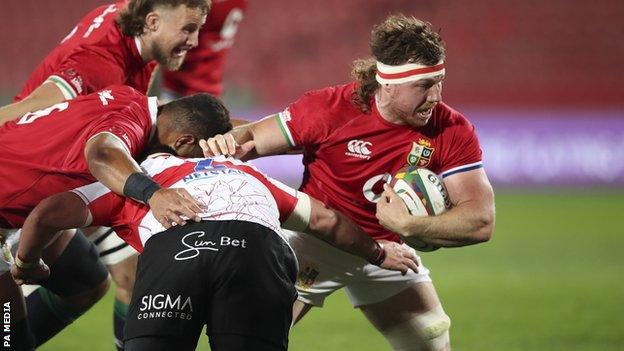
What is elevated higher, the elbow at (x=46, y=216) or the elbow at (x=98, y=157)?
the elbow at (x=98, y=157)

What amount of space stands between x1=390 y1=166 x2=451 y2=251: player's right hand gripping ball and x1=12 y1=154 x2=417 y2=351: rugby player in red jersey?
2.45 ft

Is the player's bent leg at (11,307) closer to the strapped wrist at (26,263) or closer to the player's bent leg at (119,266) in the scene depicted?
the strapped wrist at (26,263)

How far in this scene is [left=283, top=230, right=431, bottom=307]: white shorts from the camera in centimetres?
513

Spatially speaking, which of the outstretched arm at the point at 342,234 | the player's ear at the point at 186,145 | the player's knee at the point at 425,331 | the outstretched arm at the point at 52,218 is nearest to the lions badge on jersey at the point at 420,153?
the outstretched arm at the point at 342,234

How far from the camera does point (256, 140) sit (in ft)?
16.5

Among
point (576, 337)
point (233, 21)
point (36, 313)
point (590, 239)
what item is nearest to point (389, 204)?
point (36, 313)

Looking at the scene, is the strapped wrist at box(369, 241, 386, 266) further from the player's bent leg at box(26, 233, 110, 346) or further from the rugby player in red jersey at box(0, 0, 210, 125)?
the rugby player in red jersey at box(0, 0, 210, 125)

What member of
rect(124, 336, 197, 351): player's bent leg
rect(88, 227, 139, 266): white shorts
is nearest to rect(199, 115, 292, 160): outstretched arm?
rect(88, 227, 139, 266): white shorts

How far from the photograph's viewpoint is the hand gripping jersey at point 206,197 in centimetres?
386

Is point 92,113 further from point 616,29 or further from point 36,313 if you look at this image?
point 616,29

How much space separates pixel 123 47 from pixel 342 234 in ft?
6.37

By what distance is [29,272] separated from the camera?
14.3 ft

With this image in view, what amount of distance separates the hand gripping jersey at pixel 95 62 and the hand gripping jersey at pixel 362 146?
→ 43.7 inches

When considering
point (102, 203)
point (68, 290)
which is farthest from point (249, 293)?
point (68, 290)
